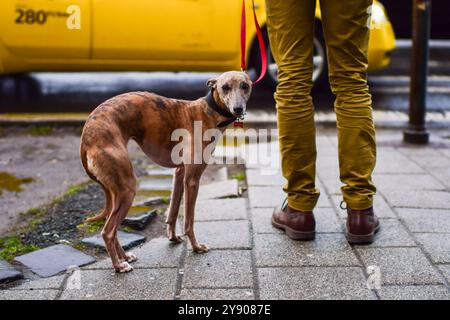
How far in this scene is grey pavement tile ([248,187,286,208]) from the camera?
158 inches

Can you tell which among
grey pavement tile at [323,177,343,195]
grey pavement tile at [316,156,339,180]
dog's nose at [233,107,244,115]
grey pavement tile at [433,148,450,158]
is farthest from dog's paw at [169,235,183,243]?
grey pavement tile at [433,148,450,158]

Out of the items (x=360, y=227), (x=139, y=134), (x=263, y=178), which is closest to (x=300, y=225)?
(x=360, y=227)

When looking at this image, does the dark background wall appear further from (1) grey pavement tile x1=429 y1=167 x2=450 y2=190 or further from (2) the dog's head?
(2) the dog's head

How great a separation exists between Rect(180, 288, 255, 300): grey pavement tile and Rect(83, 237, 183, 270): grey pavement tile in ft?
1.14

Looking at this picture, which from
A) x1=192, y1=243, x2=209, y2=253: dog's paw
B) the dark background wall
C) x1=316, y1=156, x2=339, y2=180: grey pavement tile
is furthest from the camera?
the dark background wall

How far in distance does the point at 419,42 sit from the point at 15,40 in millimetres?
4160

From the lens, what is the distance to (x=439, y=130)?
21.1 ft

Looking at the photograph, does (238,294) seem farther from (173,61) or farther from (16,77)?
(16,77)

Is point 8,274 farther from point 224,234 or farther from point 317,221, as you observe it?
point 317,221

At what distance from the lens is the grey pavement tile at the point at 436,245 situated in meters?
3.13

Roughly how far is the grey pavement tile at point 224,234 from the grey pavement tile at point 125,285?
0.41 meters

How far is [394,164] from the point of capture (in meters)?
4.96

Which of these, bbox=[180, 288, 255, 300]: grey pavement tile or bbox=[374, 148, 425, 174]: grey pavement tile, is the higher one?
bbox=[374, 148, 425, 174]: grey pavement tile
